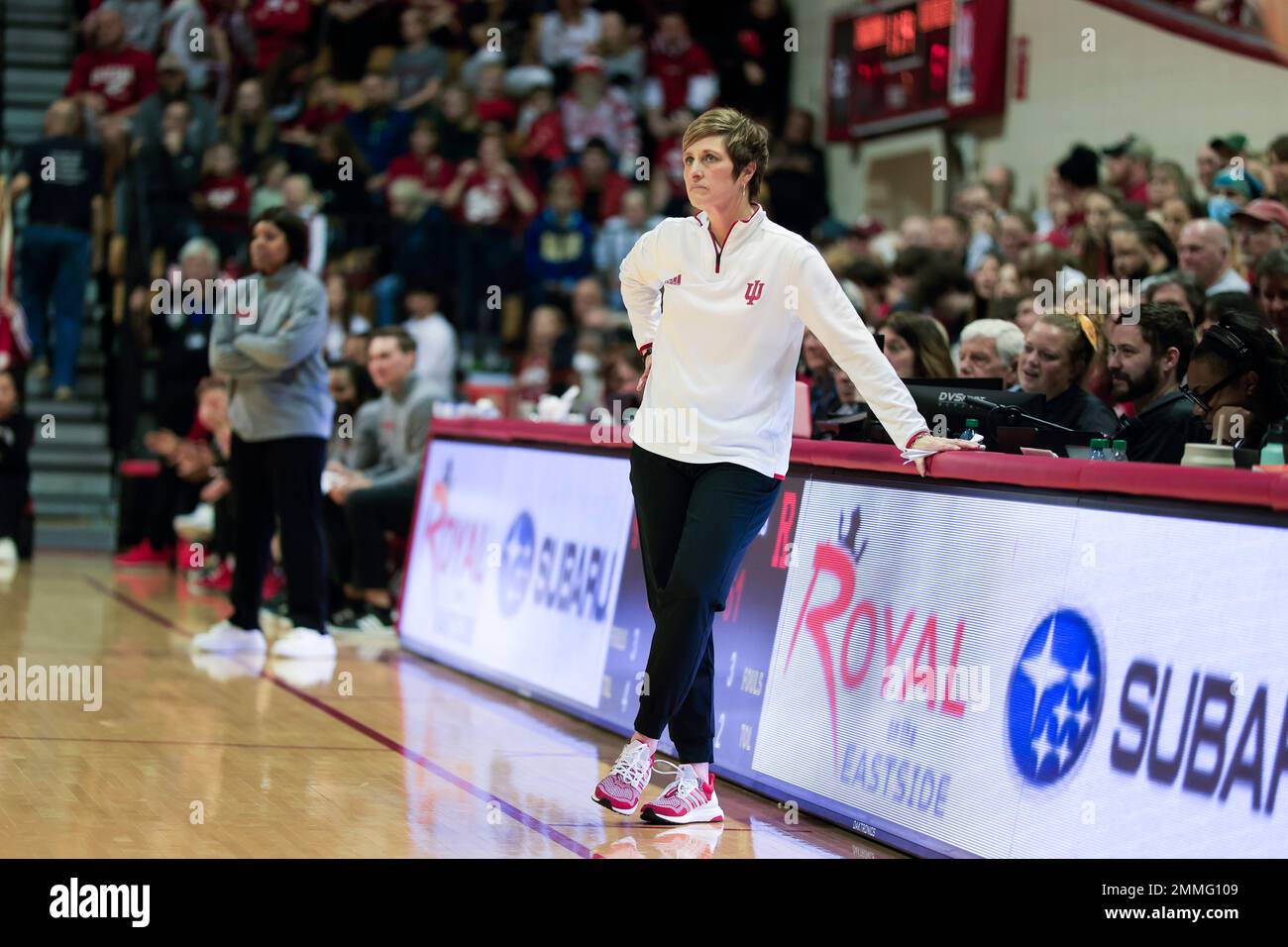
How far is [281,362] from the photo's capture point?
26.2 feet

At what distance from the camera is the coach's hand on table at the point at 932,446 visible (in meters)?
4.92

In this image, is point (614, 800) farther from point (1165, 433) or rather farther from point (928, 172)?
point (928, 172)

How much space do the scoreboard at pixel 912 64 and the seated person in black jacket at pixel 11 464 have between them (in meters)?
7.83

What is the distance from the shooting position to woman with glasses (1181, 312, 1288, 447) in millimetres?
5465

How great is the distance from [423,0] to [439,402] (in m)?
7.97

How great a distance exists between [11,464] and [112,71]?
4366 millimetres

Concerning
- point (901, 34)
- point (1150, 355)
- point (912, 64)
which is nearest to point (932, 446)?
point (1150, 355)

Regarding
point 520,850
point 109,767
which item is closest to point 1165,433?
point 520,850

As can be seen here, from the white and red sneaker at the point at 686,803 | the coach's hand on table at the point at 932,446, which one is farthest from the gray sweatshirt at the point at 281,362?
the coach's hand on table at the point at 932,446

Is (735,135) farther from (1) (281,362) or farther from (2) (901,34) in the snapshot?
(2) (901,34)

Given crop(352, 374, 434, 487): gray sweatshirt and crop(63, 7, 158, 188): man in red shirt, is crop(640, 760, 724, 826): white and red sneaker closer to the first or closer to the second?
crop(352, 374, 434, 487): gray sweatshirt

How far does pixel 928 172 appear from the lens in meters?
15.6

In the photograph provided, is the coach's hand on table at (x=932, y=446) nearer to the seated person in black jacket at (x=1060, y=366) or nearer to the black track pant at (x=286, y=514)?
the seated person in black jacket at (x=1060, y=366)

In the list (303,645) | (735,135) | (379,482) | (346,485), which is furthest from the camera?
(346,485)
